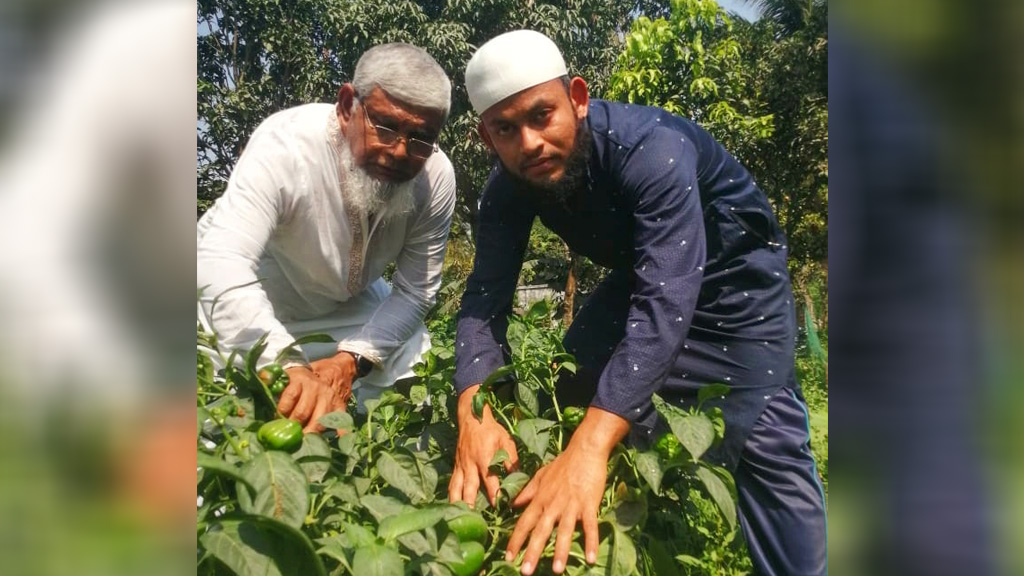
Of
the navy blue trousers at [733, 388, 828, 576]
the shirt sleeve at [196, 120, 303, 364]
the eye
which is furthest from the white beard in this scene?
the navy blue trousers at [733, 388, 828, 576]

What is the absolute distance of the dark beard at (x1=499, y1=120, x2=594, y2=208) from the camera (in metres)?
1.33

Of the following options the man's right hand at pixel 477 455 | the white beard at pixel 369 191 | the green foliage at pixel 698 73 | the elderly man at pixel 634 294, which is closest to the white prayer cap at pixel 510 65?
the elderly man at pixel 634 294

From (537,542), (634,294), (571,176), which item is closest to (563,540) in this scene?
(537,542)

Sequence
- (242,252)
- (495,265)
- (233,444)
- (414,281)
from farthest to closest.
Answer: (414,281), (495,265), (242,252), (233,444)

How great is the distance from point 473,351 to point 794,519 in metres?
0.59

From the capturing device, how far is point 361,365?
1.54 metres

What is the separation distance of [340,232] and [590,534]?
75 centimetres

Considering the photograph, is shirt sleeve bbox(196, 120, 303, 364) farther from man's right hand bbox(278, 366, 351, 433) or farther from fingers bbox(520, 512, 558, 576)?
fingers bbox(520, 512, 558, 576)

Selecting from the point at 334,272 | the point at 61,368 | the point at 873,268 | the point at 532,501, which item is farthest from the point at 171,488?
the point at 334,272

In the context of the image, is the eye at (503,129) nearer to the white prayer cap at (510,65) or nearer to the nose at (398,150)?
the white prayer cap at (510,65)

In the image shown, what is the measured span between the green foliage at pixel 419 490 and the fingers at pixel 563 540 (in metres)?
0.04

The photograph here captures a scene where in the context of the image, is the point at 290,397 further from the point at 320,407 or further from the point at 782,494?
the point at 782,494

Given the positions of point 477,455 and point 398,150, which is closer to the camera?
point 477,455

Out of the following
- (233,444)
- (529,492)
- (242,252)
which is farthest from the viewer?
(242,252)
